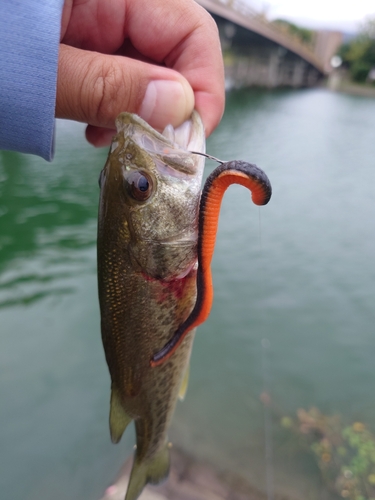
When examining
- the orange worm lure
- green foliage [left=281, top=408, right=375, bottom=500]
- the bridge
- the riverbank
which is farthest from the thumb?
the bridge

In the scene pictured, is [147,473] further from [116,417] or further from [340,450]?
[340,450]

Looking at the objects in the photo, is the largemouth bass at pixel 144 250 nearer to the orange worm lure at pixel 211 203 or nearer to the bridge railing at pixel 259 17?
the orange worm lure at pixel 211 203

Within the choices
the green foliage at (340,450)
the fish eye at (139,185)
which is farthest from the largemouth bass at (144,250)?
the green foliage at (340,450)

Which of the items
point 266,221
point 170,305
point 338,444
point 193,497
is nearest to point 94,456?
point 193,497

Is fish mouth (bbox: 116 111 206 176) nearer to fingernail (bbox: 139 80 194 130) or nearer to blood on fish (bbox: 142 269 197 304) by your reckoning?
fingernail (bbox: 139 80 194 130)

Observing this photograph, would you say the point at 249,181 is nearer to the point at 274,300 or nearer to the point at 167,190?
the point at 167,190

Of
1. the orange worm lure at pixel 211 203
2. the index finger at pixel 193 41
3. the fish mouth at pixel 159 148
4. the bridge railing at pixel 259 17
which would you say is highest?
the bridge railing at pixel 259 17
